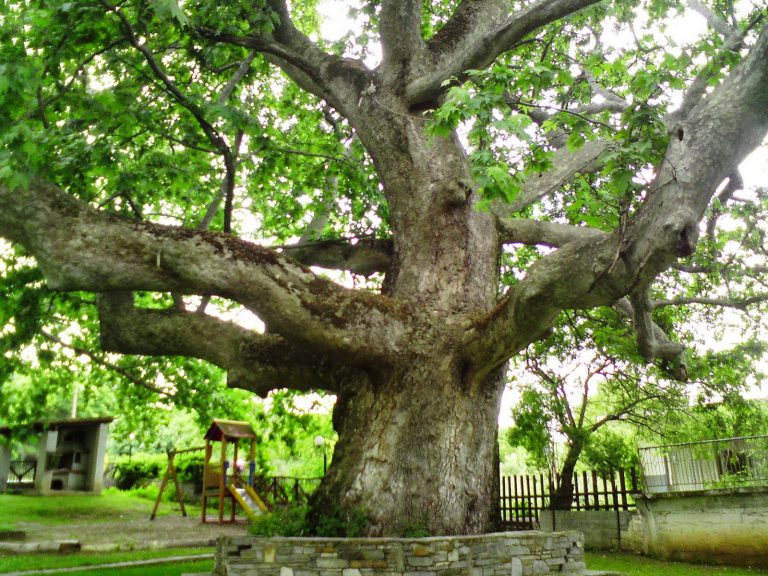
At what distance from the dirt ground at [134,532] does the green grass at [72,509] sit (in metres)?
0.60

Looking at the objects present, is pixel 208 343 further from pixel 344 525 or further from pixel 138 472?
→ pixel 138 472

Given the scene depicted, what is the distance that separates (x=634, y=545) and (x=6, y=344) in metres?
11.5

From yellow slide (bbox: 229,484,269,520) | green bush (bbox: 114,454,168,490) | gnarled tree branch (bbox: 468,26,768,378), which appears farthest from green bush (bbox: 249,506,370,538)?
green bush (bbox: 114,454,168,490)

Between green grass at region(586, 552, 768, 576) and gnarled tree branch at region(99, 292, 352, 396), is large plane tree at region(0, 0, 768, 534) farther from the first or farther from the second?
green grass at region(586, 552, 768, 576)

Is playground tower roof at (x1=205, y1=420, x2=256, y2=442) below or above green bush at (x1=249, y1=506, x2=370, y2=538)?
above

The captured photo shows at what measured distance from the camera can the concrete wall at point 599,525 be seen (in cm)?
1245

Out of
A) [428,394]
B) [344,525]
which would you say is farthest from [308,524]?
[428,394]

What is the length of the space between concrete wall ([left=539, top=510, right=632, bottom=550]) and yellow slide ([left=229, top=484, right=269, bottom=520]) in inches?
250

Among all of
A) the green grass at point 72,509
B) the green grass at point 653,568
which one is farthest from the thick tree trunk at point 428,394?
the green grass at point 72,509

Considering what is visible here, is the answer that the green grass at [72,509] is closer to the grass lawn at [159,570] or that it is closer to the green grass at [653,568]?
the grass lawn at [159,570]

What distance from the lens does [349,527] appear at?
551 centimetres

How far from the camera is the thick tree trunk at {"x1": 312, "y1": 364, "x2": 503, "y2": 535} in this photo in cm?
563

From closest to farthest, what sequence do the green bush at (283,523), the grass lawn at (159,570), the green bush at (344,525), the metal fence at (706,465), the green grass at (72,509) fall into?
1. the green bush at (344,525)
2. the green bush at (283,523)
3. the grass lawn at (159,570)
4. the metal fence at (706,465)
5. the green grass at (72,509)

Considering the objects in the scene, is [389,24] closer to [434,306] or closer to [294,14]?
[434,306]
